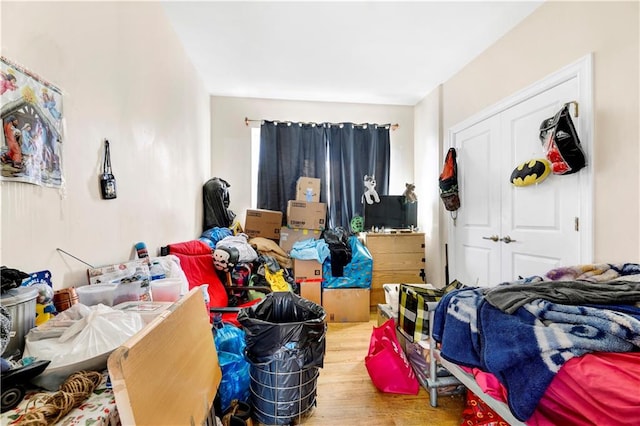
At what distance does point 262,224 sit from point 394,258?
1714 mm

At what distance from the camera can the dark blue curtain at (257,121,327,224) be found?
3676 millimetres

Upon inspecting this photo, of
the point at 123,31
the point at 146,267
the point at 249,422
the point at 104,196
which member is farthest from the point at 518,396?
the point at 123,31

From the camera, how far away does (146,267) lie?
1.35m

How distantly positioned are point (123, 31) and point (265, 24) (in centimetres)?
112

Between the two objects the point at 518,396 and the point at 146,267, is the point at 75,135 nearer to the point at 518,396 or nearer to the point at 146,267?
the point at 146,267

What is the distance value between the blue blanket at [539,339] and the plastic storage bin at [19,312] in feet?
4.77

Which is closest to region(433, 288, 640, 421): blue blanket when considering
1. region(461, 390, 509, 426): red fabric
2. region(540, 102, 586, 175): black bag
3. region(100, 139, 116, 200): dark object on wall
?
region(461, 390, 509, 426): red fabric

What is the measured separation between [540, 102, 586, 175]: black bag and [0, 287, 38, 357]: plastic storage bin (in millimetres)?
2636

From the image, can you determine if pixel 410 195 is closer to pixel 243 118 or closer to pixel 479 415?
pixel 243 118

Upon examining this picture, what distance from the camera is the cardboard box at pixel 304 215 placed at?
3502 mm

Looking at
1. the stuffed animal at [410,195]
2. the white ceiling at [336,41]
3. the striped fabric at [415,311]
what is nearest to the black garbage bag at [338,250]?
the stuffed animal at [410,195]

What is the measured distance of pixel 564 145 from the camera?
1.71 meters

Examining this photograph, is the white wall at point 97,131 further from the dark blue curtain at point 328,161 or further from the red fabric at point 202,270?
the dark blue curtain at point 328,161

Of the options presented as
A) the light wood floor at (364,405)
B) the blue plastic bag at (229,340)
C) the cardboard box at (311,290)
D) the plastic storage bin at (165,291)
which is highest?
the plastic storage bin at (165,291)
